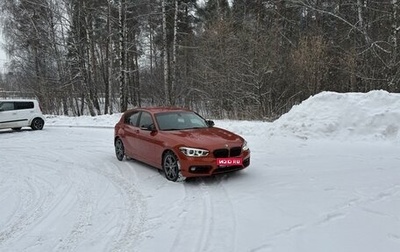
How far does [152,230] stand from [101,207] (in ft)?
5.01

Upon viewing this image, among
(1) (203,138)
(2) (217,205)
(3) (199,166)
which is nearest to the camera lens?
(2) (217,205)

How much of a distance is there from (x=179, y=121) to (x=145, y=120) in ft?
3.02

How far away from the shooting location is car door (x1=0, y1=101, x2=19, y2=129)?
62.7ft

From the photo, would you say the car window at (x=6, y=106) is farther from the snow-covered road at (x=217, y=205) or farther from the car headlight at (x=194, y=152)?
the car headlight at (x=194, y=152)

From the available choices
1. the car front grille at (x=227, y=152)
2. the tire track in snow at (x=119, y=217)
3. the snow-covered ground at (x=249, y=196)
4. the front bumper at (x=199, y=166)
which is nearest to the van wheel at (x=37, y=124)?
the snow-covered ground at (x=249, y=196)

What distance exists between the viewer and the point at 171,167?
26.8 feet

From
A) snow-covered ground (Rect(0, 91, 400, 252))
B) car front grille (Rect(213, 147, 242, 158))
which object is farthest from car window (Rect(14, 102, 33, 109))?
car front grille (Rect(213, 147, 242, 158))

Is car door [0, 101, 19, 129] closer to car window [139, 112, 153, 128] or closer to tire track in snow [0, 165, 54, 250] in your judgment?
tire track in snow [0, 165, 54, 250]

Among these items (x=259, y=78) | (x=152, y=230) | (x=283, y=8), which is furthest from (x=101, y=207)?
(x=283, y=8)

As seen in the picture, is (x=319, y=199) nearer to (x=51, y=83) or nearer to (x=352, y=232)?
(x=352, y=232)

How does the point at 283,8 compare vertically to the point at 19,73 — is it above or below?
above

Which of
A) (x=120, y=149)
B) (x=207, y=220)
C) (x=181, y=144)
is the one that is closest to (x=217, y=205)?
(x=207, y=220)

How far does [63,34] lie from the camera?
30.4 metres

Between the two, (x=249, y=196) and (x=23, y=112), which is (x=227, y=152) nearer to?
(x=249, y=196)
